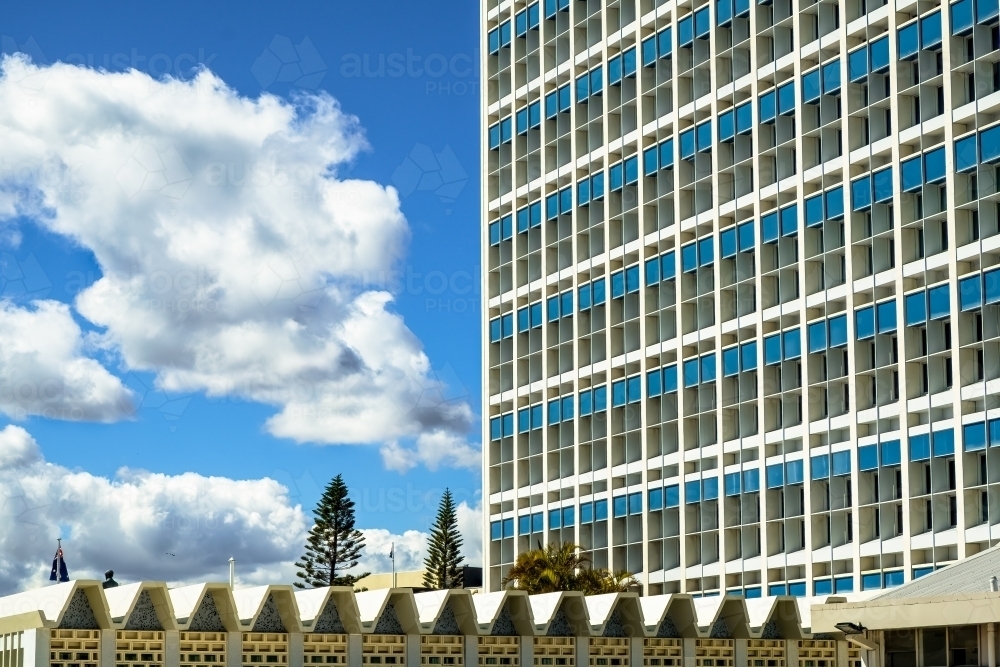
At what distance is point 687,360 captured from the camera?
78250 millimetres

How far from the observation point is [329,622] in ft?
145

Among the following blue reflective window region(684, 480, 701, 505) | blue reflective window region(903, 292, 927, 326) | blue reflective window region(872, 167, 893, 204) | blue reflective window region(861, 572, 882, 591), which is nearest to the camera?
blue reflective window region(903, 292, 927, 326)

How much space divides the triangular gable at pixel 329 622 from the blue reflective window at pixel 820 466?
3086 centimetres

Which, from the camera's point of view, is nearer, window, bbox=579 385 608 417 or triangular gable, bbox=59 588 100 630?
triangular gable, bbox=59 588 100 630

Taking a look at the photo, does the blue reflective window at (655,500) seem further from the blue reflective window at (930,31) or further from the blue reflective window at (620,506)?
the blue reflective window at (930,31)

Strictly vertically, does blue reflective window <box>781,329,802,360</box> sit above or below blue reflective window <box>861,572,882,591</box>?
above

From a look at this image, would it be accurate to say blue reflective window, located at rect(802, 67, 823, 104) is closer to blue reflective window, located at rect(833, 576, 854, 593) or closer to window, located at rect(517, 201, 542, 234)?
blue reflective window, located at rect(833, 576, 854, 593)

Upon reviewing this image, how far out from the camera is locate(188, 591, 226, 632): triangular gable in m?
42.1

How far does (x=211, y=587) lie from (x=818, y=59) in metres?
40.8

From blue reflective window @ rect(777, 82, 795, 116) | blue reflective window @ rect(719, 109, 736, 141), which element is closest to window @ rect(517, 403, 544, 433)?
blue reflective window @ rect(719, 109, 736, 141)

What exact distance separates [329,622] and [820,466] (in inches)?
1239

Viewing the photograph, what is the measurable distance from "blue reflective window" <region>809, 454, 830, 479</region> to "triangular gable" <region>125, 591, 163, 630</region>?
35729 mm

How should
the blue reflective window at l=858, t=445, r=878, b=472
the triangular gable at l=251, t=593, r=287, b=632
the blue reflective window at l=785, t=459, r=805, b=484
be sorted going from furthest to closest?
the blue reflective window at l=785, t=459, r=805, b=484 < the blue reflective window at l=858, t=445, r=878, b=472 < the triangular gable at l=251, t=593, r=287, b=632

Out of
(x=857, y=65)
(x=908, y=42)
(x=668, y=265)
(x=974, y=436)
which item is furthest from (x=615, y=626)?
(x=668, y=265)
